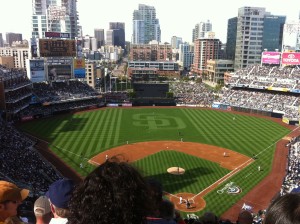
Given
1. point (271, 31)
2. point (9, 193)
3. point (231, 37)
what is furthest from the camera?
point (231, 37)

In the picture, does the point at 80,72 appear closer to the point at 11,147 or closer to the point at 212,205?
the point at 11,147

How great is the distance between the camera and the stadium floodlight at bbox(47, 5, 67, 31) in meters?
147

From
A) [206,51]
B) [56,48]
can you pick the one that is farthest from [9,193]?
[206,51]

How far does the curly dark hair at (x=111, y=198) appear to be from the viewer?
292 centimetres

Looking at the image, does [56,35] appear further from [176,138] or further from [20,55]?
[20,55]

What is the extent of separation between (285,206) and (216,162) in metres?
34.6

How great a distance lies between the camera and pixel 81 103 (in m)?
70.9

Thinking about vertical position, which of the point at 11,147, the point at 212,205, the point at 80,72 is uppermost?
the point at 80,72

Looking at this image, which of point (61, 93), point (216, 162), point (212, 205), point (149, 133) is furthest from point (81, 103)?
point (212, 205)

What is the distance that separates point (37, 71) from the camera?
214 ft

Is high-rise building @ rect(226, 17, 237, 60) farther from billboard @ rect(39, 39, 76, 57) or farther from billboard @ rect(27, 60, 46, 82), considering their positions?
billboard @ rect(27, 60, 46, 82)

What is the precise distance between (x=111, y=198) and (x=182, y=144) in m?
41.4

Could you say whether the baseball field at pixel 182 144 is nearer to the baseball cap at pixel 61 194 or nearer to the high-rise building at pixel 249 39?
the baseball cap at pixel 61 194

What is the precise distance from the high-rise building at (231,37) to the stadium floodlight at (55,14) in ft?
277
